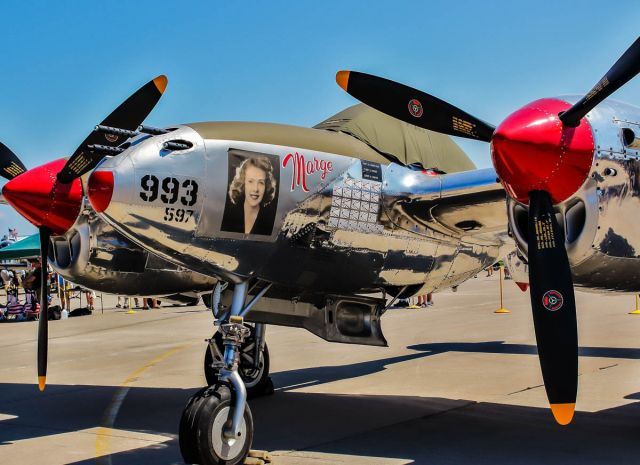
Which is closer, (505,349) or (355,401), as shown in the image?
(355,401)

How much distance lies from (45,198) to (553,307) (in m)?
6.67

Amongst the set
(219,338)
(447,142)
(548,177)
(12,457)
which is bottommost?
(12,457)

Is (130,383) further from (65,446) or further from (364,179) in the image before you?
(364,179)

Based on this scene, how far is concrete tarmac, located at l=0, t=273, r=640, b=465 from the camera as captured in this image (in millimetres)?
8250

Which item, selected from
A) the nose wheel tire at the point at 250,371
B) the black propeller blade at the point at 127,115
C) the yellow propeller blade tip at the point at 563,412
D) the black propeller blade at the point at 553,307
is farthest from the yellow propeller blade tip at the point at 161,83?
the yellow propeller blade tip at the point at 563,412

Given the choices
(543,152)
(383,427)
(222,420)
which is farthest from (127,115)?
(543,152)

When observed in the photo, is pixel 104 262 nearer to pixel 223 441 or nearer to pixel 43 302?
pixel 43 302

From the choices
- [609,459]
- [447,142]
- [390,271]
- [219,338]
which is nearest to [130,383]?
[219,338]

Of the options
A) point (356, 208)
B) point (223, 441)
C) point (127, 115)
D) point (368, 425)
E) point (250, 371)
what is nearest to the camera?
point (223, 441)

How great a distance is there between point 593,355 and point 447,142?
23.1 ft

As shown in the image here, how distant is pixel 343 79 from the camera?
8.95 meters

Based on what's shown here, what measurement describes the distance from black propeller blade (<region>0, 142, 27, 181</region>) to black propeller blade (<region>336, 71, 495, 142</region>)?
205 inches

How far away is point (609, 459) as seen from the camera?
7637mm

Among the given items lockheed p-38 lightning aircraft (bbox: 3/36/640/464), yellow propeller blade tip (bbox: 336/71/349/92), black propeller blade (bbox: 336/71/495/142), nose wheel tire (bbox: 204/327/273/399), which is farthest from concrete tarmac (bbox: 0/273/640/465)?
yellow propeller blade tip (bbox: 336/71/349/92)
